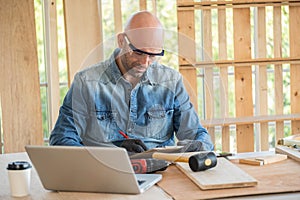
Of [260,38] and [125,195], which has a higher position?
[260,38]

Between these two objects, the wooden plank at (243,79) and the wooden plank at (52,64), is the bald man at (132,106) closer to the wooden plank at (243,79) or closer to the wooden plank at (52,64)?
the wooden plank at (52,64)

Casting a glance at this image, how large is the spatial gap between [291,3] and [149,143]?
8.84 feet

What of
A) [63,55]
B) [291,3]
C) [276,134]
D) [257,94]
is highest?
[291,3]

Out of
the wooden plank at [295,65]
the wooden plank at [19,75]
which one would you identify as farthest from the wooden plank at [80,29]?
the wooden plank at [295,65]

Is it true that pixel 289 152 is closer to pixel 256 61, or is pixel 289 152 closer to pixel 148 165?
pixel 148 165

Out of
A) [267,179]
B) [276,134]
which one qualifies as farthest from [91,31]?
[267,179]

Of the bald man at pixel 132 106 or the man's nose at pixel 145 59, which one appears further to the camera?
the bald man at pixel 132 106

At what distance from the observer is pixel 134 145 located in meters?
2.56

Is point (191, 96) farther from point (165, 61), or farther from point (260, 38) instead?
point (260, 38)

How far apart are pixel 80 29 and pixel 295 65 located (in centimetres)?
183

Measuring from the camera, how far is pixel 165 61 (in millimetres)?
2447

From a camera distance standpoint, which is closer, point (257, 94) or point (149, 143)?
point (149, 143)

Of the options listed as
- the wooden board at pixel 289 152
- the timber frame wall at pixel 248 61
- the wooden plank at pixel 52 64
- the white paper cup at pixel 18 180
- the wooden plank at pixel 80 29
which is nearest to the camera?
the white paper cup at pixel 18 180

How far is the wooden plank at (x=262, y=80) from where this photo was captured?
5004 millimetres
